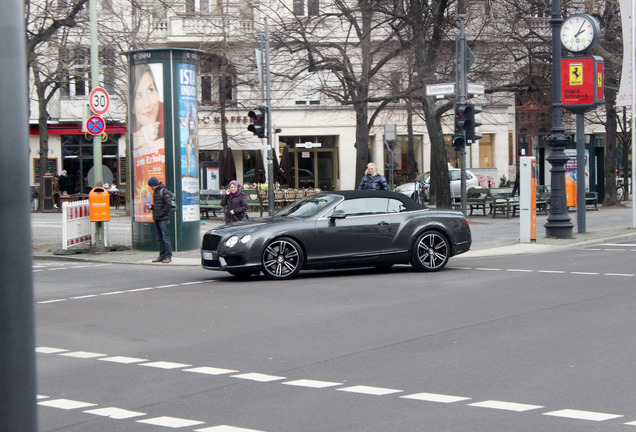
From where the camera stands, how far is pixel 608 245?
1980 centimetres

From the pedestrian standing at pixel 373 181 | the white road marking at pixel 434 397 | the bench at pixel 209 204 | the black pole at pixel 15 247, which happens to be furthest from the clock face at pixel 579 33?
the black pole at pixel 15 247

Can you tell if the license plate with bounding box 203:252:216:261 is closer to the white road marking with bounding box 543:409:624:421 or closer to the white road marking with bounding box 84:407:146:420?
the white road marking with bounding box 84:407:146:420

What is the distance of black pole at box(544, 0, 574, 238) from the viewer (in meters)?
20.6

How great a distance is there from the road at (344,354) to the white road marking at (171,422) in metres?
0.02

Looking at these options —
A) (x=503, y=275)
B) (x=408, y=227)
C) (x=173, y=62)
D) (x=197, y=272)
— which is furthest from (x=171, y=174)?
(x=503, y=275)

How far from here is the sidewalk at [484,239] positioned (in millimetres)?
18797

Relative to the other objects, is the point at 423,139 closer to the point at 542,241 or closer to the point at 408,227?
the point at 542,241

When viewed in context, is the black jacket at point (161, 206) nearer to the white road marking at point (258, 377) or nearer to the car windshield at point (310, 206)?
the car windshield at point (310, 206)

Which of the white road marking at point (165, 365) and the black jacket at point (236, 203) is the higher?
the black jacket at point (236, 203)

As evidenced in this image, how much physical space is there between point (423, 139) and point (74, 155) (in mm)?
20085

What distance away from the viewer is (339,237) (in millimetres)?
14531

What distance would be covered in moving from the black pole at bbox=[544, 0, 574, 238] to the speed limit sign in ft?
34.4

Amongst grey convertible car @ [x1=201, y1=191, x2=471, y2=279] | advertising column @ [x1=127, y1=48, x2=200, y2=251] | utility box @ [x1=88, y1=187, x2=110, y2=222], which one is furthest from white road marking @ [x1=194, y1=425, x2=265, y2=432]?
utility box @ [x1=88, y1=187, x2=110, y2=222]

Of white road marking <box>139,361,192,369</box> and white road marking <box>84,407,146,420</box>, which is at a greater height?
white road marking <box>84,407,146,420</box>
